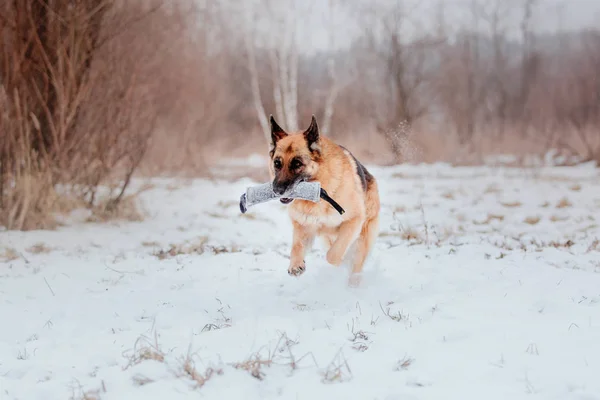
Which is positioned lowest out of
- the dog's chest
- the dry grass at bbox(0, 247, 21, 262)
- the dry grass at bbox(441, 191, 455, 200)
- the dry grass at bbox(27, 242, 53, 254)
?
the dry grass at bbox(441, 191, 455, 200)

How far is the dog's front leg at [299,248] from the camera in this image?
4213 mm

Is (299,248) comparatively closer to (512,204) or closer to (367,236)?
(367,236)

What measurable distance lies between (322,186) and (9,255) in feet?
11.4

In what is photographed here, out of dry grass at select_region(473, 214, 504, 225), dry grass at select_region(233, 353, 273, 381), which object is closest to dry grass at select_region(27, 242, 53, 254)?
dry grass at select_region(233, 353, 273, 381)

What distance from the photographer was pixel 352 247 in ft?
16.0

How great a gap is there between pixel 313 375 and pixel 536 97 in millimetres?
25592

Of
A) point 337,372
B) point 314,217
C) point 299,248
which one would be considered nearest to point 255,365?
point 337,372

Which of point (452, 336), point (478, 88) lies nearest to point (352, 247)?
point (452, 336)

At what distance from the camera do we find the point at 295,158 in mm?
4258

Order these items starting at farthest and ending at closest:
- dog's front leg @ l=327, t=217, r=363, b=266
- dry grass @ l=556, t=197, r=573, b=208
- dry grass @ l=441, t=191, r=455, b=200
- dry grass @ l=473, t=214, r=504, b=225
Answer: dry grass @ l=441, t=191, r=455, b=200
dry grass @ l=556, t=197, r=573, b=208
dry grass @ l=473, t=214, r=504, b=225
dog's front leg @ l=327, t=217, r=363, b=266

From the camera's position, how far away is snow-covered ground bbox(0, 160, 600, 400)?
2.48m

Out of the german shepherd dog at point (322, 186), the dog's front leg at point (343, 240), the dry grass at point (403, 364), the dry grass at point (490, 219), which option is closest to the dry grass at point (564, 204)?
the dry grass at point (490, 219)

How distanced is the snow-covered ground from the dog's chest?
0.52 meters

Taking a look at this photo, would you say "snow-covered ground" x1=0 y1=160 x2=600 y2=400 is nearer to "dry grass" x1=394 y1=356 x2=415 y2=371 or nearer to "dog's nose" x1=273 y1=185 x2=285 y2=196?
"dry grass" x1=394 y1=356 x2=415 y2=371
